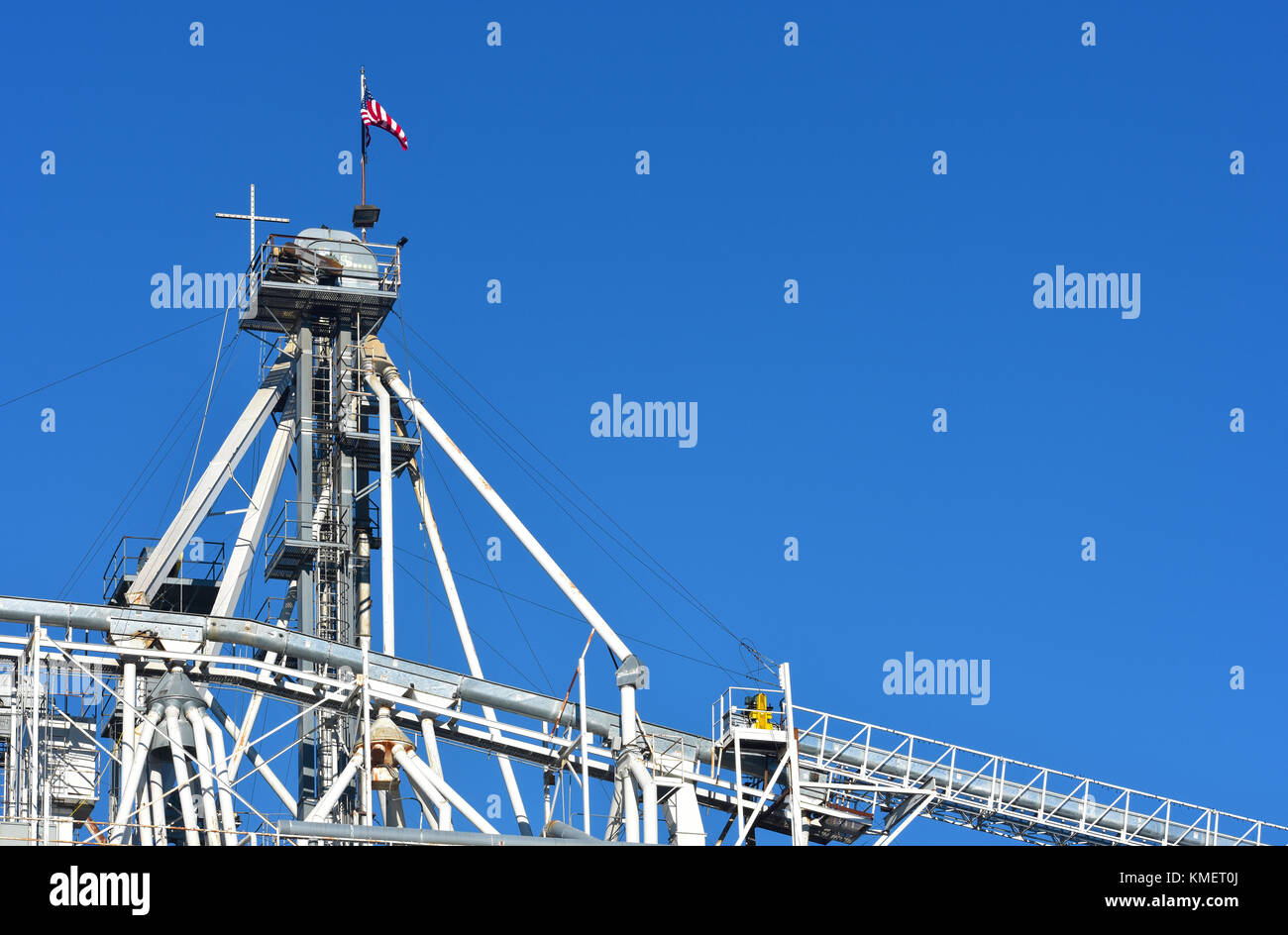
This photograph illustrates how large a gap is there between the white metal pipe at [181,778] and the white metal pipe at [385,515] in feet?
24.3

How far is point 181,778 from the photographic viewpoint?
5972 centimetres

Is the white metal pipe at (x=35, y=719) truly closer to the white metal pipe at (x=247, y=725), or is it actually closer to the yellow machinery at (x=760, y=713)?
the white metal pipe at (x=247, y=725)

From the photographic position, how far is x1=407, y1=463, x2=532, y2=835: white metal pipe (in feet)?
215

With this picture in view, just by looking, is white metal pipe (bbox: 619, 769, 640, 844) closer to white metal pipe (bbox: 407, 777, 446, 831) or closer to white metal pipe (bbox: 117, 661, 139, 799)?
white metal pipe (bbox: 407, 777, 446, 831)

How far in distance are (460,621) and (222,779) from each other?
12.1 m

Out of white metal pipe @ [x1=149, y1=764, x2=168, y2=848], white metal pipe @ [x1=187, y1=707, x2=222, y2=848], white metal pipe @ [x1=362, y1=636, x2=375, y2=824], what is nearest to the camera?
white metal pipe @ [x1=149, y1=764, x2=168, y2=848]

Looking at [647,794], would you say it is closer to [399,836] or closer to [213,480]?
[399,836]

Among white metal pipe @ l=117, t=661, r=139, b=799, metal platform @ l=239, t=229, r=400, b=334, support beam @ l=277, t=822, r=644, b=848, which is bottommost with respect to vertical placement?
support beam @ l=277, t=822, r=644, b=848

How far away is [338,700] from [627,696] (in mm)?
8167

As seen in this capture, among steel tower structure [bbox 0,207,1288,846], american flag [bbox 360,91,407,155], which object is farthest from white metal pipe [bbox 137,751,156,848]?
american flag [bbox 360,91,407,155]

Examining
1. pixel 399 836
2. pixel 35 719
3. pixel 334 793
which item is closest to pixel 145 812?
pixel 35 719

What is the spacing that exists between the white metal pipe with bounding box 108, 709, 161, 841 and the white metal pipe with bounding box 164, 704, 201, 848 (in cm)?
45
